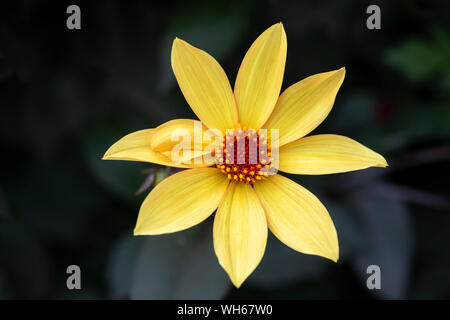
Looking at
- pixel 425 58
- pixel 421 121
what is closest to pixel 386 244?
pixel 421 121

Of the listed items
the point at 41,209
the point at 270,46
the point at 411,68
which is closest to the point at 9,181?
the point at 41,209

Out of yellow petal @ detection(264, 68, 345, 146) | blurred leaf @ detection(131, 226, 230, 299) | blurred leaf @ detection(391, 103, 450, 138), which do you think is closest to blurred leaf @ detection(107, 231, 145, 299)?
blurred leaf @ detection(131, 226, 230, 299)

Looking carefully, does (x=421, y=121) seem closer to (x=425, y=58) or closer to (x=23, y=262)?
(x=425, y=58)

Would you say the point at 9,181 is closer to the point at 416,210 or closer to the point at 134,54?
the point at 134,54

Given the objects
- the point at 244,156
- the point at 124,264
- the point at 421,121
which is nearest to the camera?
the point at 244,156

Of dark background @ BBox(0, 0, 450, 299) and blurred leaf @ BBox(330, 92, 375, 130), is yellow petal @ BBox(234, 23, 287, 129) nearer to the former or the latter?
dark background @ BBox(0, 0, 450, 299)

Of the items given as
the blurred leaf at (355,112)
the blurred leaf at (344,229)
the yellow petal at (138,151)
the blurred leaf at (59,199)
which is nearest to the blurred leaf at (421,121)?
the blurred leaf at (355,112)
